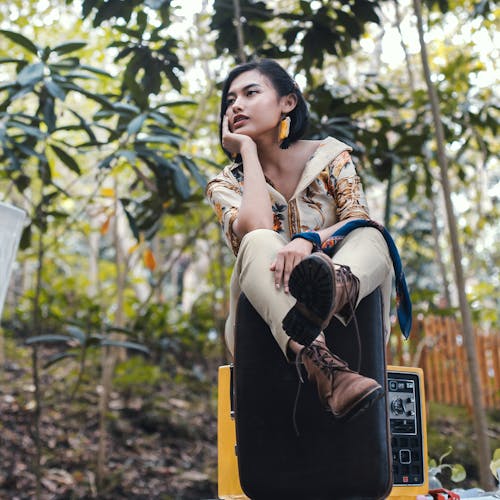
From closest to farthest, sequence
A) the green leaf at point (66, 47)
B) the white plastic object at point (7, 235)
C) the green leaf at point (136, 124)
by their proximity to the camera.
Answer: the white plastic object at point (7, 235) < the green leaf at point (136, 124) < the green leaf at point (66, 47)

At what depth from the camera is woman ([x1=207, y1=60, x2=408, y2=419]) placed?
3.93 feet

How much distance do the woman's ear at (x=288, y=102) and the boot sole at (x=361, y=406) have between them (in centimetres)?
88

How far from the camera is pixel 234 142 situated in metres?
1.67

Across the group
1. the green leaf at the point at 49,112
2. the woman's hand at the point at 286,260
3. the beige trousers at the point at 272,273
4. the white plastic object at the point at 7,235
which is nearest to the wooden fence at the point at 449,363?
the green leaf at the point at 49,112

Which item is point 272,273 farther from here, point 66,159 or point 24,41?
point 24,41

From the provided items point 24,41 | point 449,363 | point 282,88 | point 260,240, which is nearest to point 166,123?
point 24,41

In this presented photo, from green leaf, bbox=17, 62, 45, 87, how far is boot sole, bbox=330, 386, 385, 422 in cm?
205

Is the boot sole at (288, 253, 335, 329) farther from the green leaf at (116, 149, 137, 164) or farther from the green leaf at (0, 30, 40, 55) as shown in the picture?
the green leaf at (0, 30, 40, 55)

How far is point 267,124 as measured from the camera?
171 centimetres

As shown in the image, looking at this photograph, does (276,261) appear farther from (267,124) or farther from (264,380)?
(267,124)

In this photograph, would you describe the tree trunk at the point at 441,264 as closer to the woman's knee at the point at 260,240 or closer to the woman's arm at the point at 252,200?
the woman's arm at the point at 252,200

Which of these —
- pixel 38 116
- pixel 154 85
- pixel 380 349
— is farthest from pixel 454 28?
pixel 380 349

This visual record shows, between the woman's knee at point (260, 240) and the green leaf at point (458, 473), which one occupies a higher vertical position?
the woman's knee at point (260, 240)

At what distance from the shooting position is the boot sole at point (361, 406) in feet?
3.82
